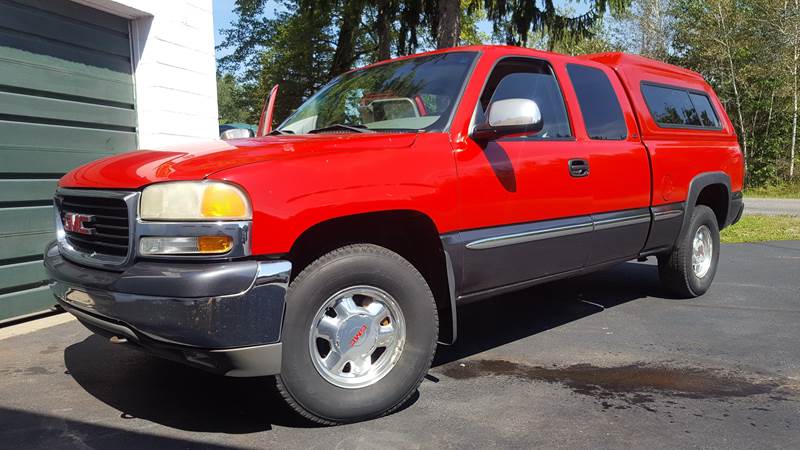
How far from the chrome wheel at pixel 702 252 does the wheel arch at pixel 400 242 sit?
3.23 m

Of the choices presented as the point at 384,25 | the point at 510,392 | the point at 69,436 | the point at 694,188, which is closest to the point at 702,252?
the point at 694,188

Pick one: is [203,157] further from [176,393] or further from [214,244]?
[176,393]

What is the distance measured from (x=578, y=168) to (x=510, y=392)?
1498mm

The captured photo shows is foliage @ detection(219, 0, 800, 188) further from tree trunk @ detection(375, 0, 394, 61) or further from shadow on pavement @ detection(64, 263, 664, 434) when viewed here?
→ shadow on pavement @ detection(64, 263, 664, 434)

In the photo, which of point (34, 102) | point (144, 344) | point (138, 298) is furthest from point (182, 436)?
point (34, 102)

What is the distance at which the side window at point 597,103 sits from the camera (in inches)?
166

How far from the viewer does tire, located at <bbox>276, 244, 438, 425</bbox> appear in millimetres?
2676

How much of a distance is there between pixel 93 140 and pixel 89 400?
328 cm

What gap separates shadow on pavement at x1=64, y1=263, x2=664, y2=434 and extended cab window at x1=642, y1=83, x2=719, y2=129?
65.0 inches

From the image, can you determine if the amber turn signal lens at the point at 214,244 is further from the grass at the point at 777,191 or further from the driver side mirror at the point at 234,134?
the grass at the point at 777,191

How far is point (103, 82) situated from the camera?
5.89 meters

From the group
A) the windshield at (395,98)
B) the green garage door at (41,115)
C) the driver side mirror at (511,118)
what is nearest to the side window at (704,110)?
the windshield at (395,98)

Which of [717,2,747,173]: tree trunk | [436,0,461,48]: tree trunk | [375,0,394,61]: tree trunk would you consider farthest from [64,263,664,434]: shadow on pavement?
[717,2,747,173]: tree trunk

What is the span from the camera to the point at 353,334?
9.45 feet
